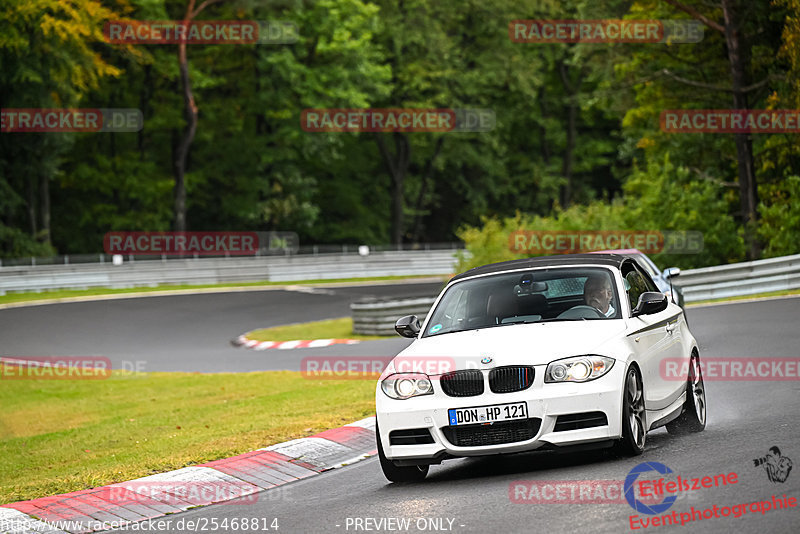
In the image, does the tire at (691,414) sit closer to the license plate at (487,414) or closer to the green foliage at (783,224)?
the license plate at (487,414)

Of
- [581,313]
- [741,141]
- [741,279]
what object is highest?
[741,141]

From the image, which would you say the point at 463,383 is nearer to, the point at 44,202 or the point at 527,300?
the point at 527,300

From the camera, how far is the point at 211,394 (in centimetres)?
1753

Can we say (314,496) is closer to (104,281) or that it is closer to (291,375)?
(291,375)

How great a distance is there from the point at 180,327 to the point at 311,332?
425 centimetres

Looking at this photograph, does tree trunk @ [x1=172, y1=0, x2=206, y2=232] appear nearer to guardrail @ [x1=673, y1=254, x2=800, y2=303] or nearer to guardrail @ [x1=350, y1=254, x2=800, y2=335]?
guardrail @ [x1=350, y1=254, x2=800, y2=335]

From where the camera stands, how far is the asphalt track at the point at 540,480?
6.66 m

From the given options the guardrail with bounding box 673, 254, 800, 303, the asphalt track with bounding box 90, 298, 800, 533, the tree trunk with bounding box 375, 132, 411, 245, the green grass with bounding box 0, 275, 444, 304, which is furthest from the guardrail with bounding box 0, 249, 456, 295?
the asphalt track with bounding box 90, 298, 800, 533

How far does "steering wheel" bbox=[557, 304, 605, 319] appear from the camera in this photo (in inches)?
366

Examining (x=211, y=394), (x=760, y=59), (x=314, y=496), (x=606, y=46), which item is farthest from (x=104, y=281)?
(x=314, y=496)

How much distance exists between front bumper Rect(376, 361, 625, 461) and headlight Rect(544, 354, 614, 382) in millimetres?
45

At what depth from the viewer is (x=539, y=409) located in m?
8.14

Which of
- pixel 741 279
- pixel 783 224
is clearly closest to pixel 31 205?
pixel 783 224

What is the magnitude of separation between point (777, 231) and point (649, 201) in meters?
3.67
